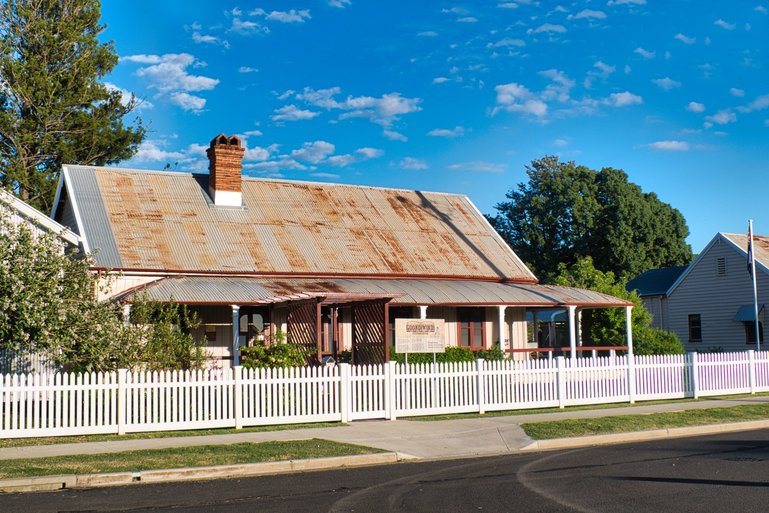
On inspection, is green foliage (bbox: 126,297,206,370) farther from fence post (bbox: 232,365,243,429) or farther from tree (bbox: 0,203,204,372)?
fence post (bbox: 232,365,243,429)

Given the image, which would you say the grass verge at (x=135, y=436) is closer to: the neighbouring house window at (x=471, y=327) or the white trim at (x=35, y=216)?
the white trim at (x=35, y=216)

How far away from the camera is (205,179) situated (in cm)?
3019

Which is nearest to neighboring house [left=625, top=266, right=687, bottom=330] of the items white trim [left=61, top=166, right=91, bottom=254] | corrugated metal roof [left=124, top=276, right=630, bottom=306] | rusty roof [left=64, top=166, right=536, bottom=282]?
rusty roof [left=64, top=166, right=536, bottom=282]

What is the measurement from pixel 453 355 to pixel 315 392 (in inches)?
292

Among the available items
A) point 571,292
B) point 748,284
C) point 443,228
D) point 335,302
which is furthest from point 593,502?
point 748,284

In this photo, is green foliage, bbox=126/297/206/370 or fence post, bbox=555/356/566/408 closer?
green foliage, bbox=126/297/206/370

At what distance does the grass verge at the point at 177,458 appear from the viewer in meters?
11.5

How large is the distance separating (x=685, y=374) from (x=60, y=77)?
33523 mm

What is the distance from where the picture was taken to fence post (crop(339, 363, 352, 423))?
57.5ft

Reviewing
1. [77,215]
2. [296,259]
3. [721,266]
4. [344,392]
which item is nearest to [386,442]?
[344,392]

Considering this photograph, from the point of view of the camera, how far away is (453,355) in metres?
24.0

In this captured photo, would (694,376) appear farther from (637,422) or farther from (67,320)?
(67,320)

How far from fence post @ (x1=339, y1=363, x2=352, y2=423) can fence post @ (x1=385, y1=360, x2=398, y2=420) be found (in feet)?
2.76

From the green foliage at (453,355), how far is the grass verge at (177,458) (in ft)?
29.2
